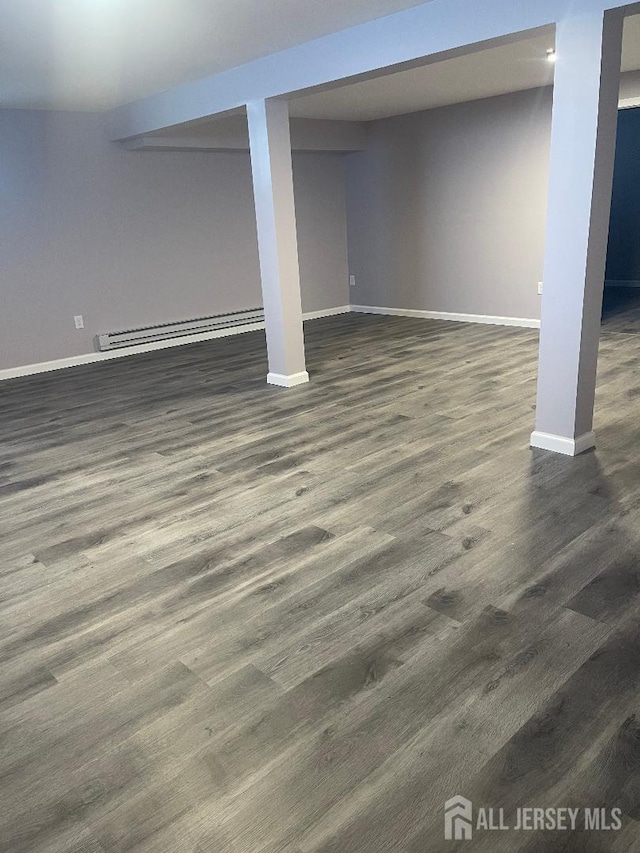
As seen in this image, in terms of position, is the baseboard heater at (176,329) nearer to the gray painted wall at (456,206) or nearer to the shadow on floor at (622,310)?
the gray painted wall at (456,206)

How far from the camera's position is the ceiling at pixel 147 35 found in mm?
3031

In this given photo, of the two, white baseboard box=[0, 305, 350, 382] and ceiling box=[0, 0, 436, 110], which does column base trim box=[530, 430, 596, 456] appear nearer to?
ceiling box=[0, 0, 436, 110]

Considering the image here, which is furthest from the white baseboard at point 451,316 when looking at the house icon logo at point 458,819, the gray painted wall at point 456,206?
the house icon logo at point 458,819

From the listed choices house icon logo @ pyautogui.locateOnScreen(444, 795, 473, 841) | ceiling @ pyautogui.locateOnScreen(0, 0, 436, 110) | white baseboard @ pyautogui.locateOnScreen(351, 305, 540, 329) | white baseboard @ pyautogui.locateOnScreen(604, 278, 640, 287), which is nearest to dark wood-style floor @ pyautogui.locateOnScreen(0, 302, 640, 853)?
house icon logo @ pyautogui.locateOnScreen(444, 795, 473, 841)

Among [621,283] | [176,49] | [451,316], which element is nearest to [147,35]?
[176,49]

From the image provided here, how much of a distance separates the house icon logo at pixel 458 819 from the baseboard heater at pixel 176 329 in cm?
559

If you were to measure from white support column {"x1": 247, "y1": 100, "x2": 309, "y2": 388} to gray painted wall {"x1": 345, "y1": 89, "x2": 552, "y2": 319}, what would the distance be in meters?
2.75

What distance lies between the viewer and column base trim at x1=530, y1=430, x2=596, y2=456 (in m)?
3.21

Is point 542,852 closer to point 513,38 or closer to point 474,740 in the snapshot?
point 474,740

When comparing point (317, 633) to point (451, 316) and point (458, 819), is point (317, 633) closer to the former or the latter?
point (458, 819)

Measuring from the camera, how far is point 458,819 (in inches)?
54.0

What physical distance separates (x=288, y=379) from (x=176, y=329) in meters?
2.32

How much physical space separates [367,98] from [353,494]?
433 cm

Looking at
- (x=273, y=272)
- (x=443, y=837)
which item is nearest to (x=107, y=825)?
(x=443, y=837)
